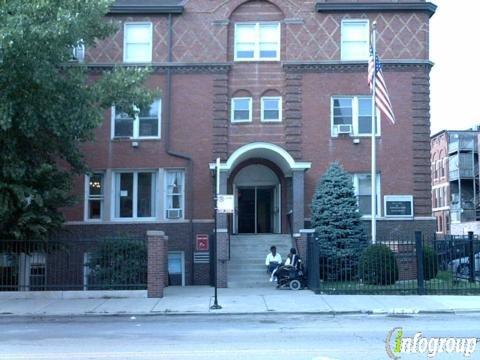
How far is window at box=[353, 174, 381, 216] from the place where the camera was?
2494 cm

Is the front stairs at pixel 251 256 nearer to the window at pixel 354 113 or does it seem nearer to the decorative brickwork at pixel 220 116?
the decorative brickwork at pixel 220 116

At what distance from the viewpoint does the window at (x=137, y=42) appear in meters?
25.3

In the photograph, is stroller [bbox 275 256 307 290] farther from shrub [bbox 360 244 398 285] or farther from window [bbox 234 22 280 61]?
window [bbox 234 22 280 61]

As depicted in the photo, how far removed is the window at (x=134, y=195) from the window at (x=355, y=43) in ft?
29.3

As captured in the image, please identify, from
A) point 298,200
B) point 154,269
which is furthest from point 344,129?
point 154,269

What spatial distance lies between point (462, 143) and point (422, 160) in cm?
4375

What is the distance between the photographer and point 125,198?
2531 centimetres

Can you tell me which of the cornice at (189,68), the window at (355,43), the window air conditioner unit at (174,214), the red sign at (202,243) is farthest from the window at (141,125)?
the window at (355,43)

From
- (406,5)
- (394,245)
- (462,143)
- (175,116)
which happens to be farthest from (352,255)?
(462,143)

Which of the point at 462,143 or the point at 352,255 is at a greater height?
the point at 462,143

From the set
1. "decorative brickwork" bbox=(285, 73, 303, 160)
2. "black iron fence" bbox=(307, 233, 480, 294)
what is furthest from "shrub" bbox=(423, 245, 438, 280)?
"decorative brickwork" bbox=(285, 73, 303, 160)

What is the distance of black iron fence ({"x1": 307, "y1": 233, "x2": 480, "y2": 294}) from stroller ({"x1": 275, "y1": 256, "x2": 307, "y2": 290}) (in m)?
0.30

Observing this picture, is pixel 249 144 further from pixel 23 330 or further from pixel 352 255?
pixel 23 330

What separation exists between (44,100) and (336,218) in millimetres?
10526
